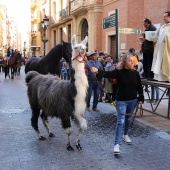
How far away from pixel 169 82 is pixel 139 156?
3.40 meters

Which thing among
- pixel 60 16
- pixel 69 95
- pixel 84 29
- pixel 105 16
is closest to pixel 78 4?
pixel 84 29

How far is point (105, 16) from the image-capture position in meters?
22.0

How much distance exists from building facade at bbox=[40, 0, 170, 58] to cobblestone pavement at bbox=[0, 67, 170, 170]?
10311 millimetres

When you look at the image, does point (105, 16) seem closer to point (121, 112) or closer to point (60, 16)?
point (60, 16)

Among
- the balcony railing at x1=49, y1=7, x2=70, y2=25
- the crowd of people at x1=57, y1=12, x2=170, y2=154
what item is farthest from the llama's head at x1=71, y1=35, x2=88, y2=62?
the balcony railing at x1=49, y1=7, x2=70, y2=25

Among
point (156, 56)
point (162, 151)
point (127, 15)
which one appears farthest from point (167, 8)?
point (162, 151)

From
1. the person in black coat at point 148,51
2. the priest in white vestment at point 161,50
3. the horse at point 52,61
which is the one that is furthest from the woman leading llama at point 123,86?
the person in black coat at point 148,51

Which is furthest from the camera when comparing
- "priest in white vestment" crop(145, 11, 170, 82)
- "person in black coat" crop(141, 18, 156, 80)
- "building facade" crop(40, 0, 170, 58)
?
"building facade" crop(40, 0, 170, 58)

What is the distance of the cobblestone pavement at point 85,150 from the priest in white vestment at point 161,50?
1681 millimetres

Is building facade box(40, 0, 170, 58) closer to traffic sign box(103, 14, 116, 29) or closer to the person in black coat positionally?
traffic sign box(103, 14, 116, 29)

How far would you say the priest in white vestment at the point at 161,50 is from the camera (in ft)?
24.4

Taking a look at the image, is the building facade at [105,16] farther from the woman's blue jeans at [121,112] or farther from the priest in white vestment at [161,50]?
the woman's blue jeans at [121,112]

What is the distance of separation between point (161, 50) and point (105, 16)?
597 inches

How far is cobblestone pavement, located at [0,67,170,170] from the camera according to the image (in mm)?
4488
